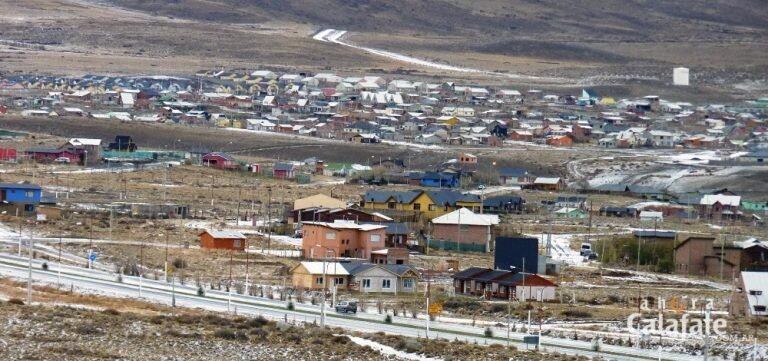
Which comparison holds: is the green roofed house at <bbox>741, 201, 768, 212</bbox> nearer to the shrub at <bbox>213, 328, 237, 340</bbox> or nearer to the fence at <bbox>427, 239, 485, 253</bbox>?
the fence at <bbox>427, 239, 485, 253</bbox>

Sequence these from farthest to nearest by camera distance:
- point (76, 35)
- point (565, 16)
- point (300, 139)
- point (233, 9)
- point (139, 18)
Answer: point (565, 16) < point (233, 9) < point (139, 18) < point (76, 35) < point (300, 139)

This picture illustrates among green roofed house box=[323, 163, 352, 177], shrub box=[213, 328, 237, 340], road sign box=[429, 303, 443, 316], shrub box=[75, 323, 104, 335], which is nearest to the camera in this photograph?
shrub box=[75, 323, 104, 335]

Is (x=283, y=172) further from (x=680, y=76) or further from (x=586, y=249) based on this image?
(x=680, y=76)

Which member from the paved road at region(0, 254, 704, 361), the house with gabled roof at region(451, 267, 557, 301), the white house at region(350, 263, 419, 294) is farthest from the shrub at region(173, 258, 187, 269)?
the house with gabled roof at region(451, 267, 557, 301)

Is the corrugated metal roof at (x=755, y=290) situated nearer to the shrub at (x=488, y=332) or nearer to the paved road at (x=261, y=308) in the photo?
the paved road at (x=261, y=308)

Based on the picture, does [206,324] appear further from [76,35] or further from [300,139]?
[76,35]

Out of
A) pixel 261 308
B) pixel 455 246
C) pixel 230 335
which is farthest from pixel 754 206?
pixel 230 335

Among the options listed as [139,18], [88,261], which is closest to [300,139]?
[88,261]
